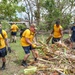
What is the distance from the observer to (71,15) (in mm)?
31938

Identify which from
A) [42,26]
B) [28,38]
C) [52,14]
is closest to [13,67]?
[28,38]

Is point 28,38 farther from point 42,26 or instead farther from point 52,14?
point 52,14

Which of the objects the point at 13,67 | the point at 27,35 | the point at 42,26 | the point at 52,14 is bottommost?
the point at 42,26

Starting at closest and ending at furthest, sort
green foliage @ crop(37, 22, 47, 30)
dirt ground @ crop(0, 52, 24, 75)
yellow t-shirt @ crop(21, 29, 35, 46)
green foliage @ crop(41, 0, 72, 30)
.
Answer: dirt ground @ crop(0, 52, 24, 75) → yellow t-shirt @ crop(21, 29, 35, 46) → green foliage @ crop(37, 22, 47, 30) → green foliage @ crop(41, 0, 72, 30)

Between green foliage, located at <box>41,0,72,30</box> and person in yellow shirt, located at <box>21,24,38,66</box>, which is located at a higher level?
person in yellow shirt, located at <box>21,24,38,66</box>

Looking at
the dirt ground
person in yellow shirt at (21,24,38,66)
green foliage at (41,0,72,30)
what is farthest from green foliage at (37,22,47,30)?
person in yellow shirt at (21,24,38,66)

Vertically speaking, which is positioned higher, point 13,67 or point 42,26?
point 13,67

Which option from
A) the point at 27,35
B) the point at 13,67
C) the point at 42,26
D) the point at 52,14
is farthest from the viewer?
the point at 52,14

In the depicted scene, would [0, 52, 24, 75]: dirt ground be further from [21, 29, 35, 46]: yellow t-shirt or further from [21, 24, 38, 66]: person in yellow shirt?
[21, 29, 35, 46]: yellow t-shirt

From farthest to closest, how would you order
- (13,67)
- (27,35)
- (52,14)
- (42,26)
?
1. (52,14)
2. (42,26)
3. (13,67)
4. (27,35)

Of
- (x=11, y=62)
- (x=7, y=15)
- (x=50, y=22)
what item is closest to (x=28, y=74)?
(x=11, y=62)

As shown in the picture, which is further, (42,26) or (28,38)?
(42,26)

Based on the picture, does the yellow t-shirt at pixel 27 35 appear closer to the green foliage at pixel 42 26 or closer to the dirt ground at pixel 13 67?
the dirt ground at pixel 13 67

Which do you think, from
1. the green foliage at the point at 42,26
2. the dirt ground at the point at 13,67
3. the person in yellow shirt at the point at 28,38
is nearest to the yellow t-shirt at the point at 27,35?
the person in yellow shirt at the point at 28,38
